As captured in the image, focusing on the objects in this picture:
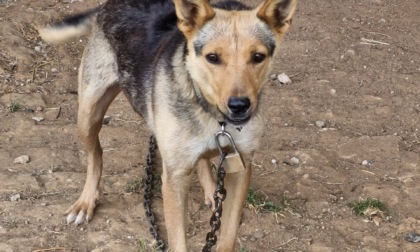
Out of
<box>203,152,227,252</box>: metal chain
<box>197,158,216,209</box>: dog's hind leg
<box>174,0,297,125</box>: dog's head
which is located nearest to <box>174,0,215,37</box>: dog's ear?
<box>174,0,297,125</box>: dog's head

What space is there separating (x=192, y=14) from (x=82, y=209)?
6.18 ft

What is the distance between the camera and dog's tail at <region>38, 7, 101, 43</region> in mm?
5820

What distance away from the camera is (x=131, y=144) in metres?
6.37

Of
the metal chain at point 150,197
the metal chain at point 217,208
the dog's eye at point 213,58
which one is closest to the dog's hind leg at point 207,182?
the metal chain at point 150,197

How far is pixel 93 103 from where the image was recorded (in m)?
5.56

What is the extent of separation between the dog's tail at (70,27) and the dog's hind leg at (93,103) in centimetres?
31

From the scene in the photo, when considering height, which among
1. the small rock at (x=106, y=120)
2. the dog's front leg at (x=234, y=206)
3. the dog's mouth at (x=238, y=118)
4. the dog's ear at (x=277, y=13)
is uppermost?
the dog's ear at (x=277, y=13)

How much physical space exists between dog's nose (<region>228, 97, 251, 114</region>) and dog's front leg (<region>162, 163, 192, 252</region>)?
75cm

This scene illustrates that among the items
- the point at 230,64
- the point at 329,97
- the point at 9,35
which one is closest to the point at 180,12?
the point at 230,64

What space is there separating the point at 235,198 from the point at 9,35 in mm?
3951

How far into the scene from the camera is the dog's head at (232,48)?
13.3 feet

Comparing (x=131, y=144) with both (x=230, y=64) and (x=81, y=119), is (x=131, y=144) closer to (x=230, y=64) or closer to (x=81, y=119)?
(x=81, y=119)

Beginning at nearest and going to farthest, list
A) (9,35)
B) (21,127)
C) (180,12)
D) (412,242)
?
(180,12) < (412,242) < (21,127) < (9,35)

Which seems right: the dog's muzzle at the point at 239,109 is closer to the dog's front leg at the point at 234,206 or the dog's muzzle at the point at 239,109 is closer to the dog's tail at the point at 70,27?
the dog's front leg at the point at 234,206
